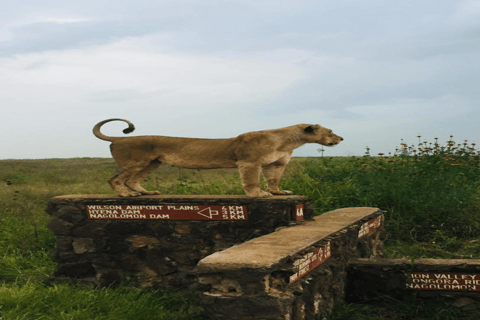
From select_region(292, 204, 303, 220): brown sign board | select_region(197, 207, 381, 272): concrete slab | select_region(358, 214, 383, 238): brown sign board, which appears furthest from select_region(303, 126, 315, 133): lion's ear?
select_region(358, 214, 383, 238): brown sign board

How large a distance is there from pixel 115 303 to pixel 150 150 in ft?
6.56

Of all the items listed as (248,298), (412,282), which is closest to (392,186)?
(412,282)

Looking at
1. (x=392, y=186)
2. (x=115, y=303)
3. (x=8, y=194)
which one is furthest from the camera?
(x=8, y=194)

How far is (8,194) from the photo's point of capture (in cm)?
1146

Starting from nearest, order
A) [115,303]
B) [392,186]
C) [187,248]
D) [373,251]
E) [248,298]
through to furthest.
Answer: [248,298], [115,303], [187,248], [373,251], [392,186]

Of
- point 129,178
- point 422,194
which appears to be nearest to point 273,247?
point 129,178

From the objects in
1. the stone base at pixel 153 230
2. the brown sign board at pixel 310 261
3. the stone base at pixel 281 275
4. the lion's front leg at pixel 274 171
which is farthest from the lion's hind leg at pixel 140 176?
the brown sign board at pixel 310 261

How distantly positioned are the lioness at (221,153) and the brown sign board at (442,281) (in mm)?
1785

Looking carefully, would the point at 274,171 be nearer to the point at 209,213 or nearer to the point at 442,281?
the point at 209,213

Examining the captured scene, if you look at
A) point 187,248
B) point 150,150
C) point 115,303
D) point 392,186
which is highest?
point 150,150

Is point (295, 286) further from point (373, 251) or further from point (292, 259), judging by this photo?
point (373, 251)

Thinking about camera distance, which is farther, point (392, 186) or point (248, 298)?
point (392, 186)

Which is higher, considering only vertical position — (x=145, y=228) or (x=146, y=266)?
(x=145, y=228)

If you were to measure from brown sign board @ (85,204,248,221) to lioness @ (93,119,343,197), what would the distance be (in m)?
0.22
